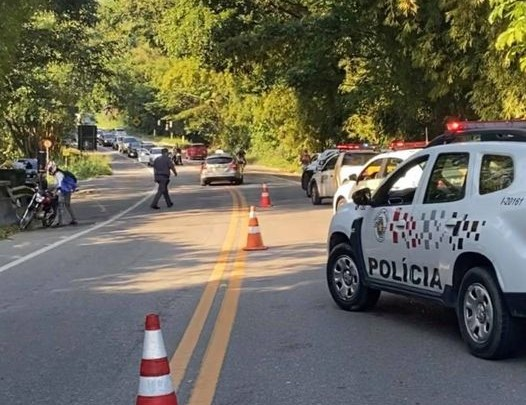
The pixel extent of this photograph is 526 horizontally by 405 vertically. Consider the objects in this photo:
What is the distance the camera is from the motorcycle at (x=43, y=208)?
2058 cm

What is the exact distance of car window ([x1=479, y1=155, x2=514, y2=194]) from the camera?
678 centimetres

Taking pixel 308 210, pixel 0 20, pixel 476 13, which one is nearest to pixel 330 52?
pixel 308 210

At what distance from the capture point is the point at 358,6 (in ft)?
78.3

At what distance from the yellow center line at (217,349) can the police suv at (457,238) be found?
4.19ft

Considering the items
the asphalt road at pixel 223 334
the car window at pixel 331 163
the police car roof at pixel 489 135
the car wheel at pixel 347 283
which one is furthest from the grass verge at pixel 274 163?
the car wheel at pixel 347 283

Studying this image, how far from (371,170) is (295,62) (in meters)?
17.8

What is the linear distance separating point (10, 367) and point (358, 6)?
18.8 meters

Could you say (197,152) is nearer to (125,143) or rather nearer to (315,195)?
(125,143)

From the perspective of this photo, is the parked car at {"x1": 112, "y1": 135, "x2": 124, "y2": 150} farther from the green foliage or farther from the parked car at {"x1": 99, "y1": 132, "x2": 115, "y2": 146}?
the green foliage

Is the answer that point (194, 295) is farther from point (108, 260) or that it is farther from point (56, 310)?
point (108, 260)

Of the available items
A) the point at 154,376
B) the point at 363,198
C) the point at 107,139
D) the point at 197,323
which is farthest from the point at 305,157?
the point at 107,139

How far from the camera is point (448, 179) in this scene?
24.7 feet

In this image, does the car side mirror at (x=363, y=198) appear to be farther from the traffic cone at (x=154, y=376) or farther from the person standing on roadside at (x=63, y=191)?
the person standing on roadside at (x=63, y=191)

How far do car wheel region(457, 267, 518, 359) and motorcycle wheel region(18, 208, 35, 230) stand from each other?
15029mm
